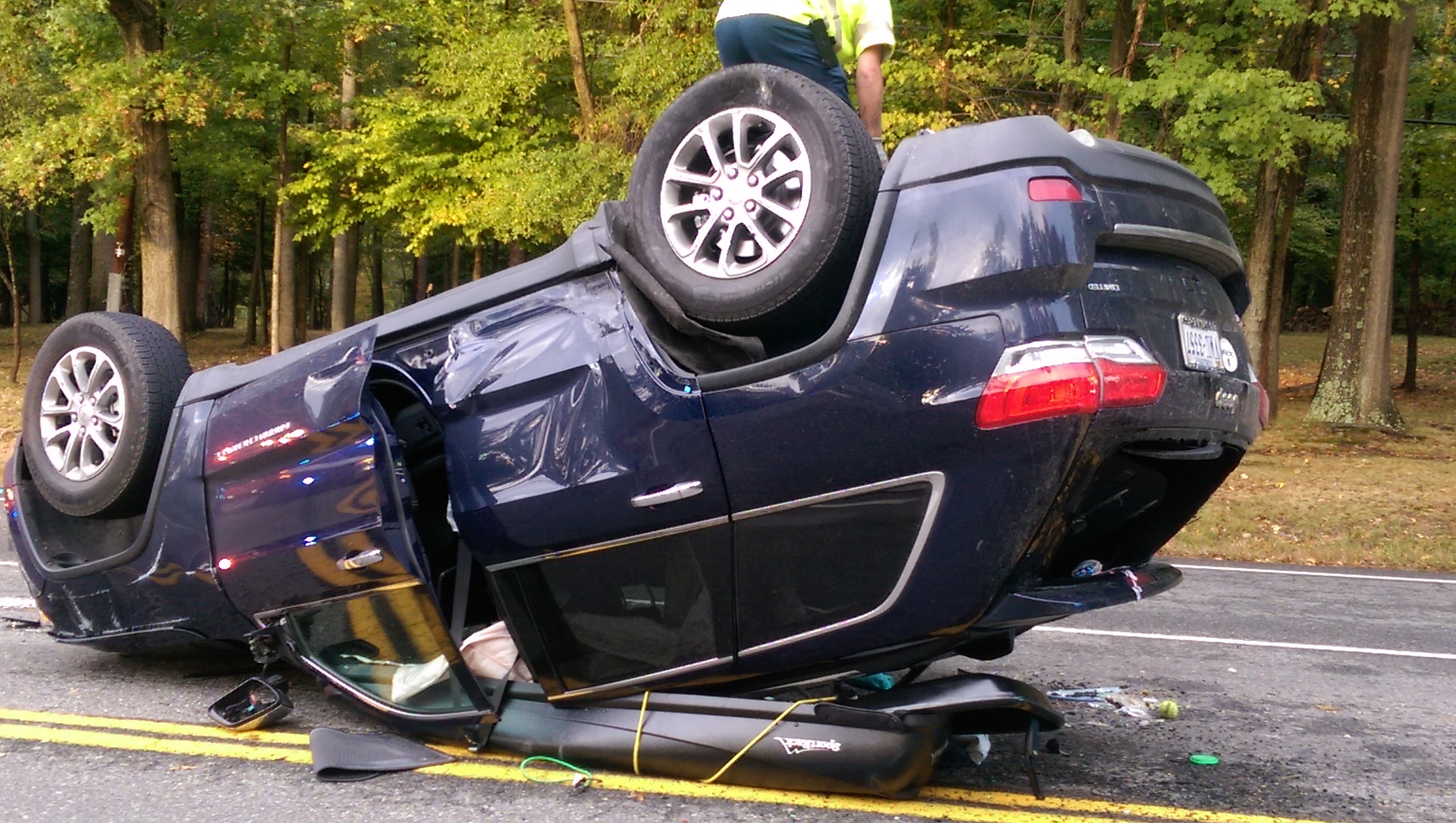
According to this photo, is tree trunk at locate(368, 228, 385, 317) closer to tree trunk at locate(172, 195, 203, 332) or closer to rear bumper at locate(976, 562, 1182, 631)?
tree trunk at locate(172, 195, 203, 332)

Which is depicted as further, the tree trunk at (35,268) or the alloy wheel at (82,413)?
the tree trunk at (35,268)

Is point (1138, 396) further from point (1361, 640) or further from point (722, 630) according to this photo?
point (1361, 640)

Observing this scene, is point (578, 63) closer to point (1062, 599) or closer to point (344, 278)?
point (344, 278)

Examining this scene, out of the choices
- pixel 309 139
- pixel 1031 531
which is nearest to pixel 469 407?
pixel 1031 531

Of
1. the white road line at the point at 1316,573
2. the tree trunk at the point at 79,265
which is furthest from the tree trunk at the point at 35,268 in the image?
the white road line at the point at 1316,573

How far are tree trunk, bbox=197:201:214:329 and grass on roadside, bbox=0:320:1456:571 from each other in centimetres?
1295

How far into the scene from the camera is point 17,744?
13.5ft

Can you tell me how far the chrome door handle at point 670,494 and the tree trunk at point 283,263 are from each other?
59.0 feet

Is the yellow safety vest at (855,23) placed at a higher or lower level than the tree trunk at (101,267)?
lower

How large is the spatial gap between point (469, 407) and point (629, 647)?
93 centimetres

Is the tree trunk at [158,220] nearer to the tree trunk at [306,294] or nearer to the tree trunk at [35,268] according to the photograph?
the tree trunk at [306,294]

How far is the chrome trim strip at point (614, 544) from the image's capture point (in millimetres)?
3518

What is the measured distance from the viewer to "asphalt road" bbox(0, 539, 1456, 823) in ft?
11.7

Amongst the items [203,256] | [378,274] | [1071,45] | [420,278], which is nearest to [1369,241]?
[1071,45]
